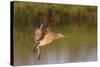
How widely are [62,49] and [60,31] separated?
29 centimetres

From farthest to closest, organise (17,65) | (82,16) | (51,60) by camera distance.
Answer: (82,16) → (51,60) → (17,65)

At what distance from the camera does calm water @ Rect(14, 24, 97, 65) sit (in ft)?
9.61

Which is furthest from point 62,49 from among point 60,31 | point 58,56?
point 60,31

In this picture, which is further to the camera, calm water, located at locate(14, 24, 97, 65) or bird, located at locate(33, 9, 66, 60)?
bird, located at locate(33, 9, 66, 60)

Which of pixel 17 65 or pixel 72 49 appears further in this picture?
pixel 72 49

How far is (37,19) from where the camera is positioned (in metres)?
3.03

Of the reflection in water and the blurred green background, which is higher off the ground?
the blurred green background

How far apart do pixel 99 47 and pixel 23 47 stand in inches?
53.3

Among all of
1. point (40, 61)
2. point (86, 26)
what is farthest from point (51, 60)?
point (86, 26)

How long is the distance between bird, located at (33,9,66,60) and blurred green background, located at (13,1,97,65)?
0.19 feet

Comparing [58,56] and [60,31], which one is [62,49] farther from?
[60,31]

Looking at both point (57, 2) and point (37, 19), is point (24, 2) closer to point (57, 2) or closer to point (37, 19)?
point (37, 19)

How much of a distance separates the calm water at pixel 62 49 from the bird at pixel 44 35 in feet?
0.19

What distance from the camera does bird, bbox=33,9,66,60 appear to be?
303 centimetres
